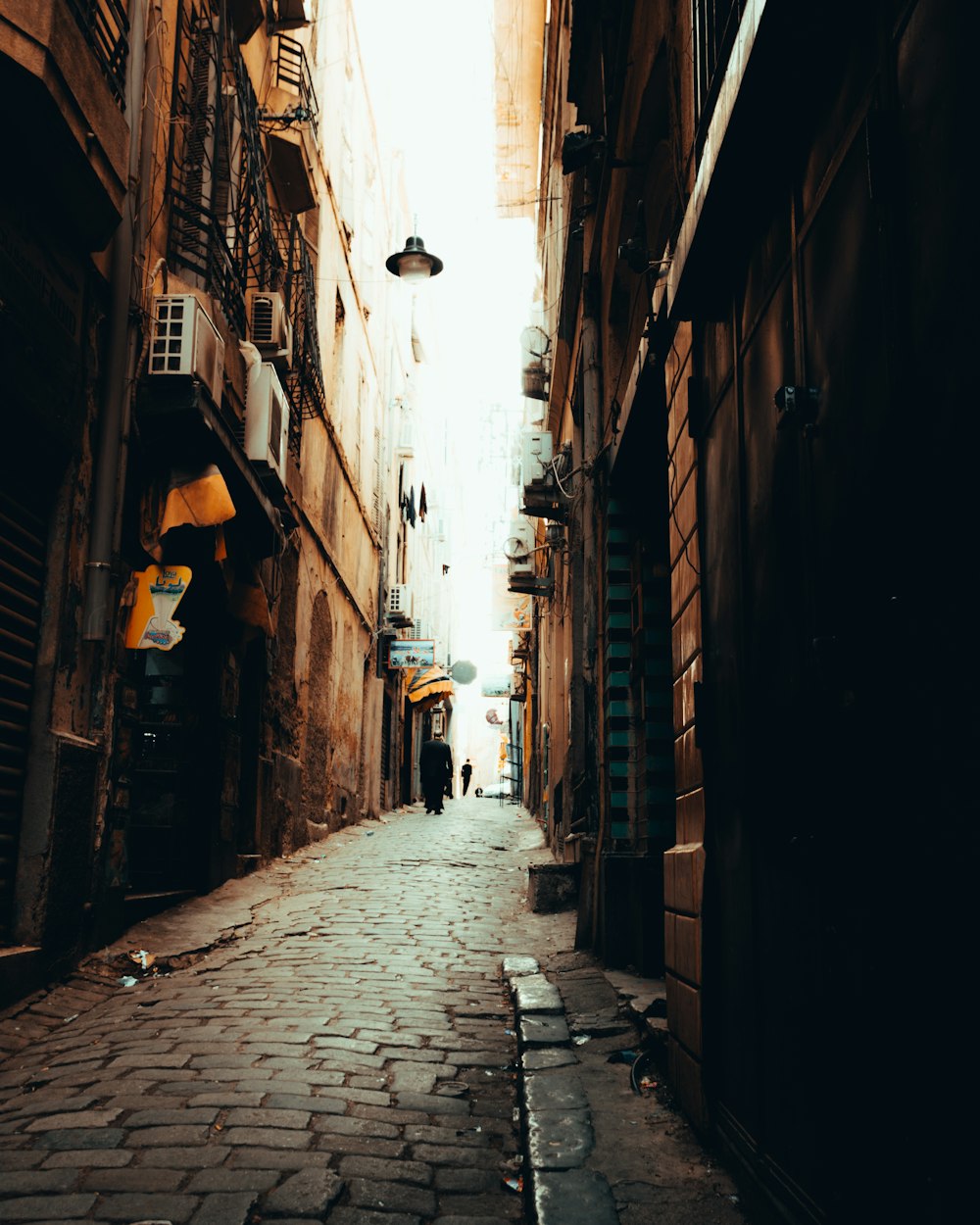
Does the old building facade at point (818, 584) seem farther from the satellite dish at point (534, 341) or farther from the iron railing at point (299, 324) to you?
the satellite dish at point (534, 341)

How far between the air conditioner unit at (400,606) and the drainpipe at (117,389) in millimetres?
16439

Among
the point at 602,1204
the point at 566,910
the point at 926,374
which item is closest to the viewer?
the point at 926,374

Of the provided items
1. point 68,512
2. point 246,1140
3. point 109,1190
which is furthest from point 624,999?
point 68,512

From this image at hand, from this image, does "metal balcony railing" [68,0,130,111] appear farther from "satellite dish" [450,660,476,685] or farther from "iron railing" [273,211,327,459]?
"satellite dish" [450,660,476,685]

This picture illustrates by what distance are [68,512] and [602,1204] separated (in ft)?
17.1

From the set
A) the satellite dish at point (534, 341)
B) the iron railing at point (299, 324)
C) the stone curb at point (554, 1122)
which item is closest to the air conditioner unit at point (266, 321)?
the iron railing at point (299, 324)

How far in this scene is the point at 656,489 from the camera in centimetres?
768

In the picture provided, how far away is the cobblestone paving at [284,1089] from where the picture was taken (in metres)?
3.40

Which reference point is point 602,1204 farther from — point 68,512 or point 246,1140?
point 68,512

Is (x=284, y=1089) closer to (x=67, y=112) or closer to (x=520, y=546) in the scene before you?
(x=67, y=112)

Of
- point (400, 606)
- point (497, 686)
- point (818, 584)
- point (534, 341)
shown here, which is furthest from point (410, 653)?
point (497, 686)

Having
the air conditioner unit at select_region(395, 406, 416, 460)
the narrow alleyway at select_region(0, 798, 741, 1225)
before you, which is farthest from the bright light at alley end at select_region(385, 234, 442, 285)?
the air conditioner unit at select_region(395, 406, 416, 460)

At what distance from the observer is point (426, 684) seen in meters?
29.9

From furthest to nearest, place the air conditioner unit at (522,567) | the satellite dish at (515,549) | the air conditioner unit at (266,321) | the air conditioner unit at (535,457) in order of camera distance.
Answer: the satellite dish at (515,549) < the air conditioner unit at (522,567) < the air conditioner unit at (535,457) < the air conditioner unit at (266,321)
